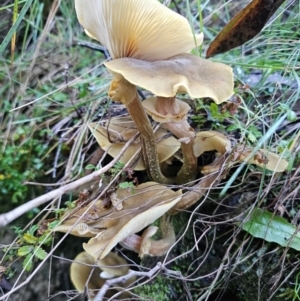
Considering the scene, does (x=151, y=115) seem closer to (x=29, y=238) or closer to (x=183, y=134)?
(x=183, y=134)

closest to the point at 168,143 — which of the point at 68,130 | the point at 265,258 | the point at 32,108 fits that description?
the point at 265,258

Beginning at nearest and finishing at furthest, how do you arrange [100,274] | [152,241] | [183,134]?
[183,134] → [152,241] → [100,274]

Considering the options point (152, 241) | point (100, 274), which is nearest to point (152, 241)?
point (152, 241)

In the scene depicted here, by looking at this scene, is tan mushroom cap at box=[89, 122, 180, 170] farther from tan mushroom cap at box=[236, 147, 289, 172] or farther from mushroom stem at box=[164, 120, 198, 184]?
tan mushroom cap at box=[236, 147, 289, 172]

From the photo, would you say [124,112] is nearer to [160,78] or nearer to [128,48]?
[128,48]

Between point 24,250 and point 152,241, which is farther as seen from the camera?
point 152,241

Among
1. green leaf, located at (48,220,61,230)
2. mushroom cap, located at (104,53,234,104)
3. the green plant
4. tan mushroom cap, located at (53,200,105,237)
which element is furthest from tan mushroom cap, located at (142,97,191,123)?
the green plant

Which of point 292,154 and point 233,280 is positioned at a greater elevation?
point 292,154
